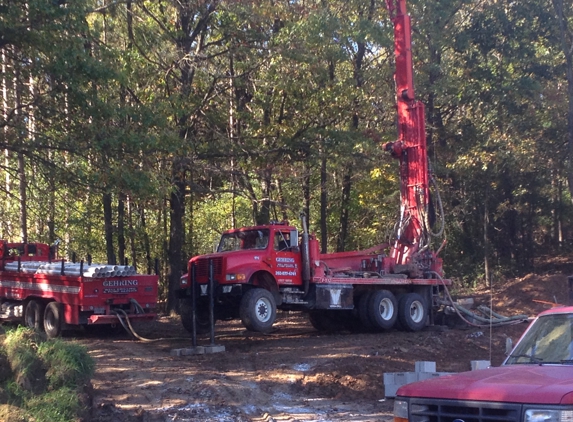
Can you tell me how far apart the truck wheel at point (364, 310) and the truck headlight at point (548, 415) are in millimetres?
13695

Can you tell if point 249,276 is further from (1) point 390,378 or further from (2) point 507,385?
(2) point 507,385

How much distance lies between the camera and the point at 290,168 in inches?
897

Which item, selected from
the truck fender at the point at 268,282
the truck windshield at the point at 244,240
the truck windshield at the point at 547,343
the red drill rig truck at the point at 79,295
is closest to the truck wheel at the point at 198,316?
the red drill rig truck at the point at 79,295

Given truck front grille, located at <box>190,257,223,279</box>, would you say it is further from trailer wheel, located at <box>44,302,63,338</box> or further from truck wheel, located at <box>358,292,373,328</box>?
truck wheel, located at <box>358,292,373,328</box>

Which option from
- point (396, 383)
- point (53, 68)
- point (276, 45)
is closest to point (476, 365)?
point (396, 383)

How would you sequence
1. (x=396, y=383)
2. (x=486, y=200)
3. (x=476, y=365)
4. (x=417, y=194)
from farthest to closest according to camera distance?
(x=486, y=200) → (x=417, y=194) → (x=396, y=383) → (x=476, y=365)

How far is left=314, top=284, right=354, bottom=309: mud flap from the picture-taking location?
695 inches

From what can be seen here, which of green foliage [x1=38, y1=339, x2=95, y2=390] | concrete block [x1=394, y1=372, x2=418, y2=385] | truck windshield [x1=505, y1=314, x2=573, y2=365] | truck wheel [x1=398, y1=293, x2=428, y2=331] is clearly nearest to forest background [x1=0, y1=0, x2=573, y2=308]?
truck wheel [x1=398, y1=293, x2=428, y2=331]

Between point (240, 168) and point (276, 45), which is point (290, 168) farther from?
point (276, 45)

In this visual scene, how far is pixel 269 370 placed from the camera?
1318 centimetres

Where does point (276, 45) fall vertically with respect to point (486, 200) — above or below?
above

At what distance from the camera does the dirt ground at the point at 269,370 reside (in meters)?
10.3

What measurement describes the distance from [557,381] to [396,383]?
5192mm

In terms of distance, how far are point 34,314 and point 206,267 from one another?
4.90m
